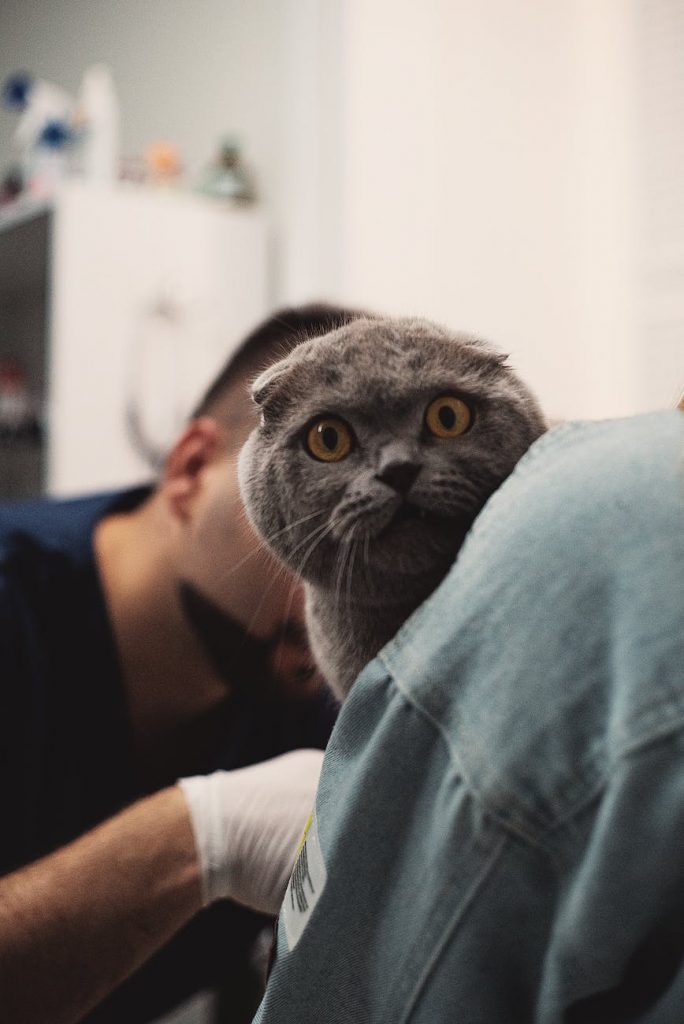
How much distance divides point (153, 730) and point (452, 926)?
547 millimetres

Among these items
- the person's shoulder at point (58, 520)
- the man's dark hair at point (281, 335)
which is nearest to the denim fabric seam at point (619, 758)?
the man's dark hair at point (281, 335)

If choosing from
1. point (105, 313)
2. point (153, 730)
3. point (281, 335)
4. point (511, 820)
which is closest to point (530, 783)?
point (511, 820)

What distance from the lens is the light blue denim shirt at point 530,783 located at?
0.84 ft

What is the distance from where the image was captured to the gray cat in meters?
0.32

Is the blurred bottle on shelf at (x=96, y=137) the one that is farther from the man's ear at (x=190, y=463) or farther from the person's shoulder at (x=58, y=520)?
the man's ear at (x=190, y=463)

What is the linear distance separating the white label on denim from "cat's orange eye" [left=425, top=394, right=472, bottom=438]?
0.17 meters

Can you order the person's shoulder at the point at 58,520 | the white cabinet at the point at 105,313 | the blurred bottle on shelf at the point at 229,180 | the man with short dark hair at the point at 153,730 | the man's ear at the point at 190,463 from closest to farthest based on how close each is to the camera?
the man with short dark hair at the point at 153,730 < the man's ear at the point at 190,463 < the person's shoulder at the point at 58,520 < the white cabinet at the point at 105,313 < the blurred bottle on shelf at the point at 229,180

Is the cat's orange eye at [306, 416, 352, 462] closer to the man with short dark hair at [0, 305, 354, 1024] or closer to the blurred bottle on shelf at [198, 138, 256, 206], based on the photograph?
the man with short dark hair at [0, 305, 354, 1024]

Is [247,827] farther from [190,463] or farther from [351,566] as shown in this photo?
[190,463]

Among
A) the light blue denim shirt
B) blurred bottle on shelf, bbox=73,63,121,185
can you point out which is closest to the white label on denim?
the light blue denim shirt

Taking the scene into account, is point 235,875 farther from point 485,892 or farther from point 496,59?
point 496,59

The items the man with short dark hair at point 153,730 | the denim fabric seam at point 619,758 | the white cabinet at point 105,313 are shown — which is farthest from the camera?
the white cabinet at point 105,313

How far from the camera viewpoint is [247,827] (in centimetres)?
54

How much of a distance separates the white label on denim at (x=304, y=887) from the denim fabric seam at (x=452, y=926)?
48mm
